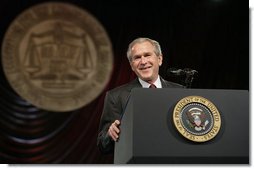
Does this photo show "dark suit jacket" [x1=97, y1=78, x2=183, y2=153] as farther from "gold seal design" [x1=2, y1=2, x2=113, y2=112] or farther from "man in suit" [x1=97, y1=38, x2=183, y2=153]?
"gold seal design" [x1=2, y1=2, x2=113, y2=112]

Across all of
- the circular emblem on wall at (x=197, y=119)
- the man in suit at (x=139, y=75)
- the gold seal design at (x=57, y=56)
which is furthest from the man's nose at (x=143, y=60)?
the gold seal design at (x=57, y=56)

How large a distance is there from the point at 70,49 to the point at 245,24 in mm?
1592

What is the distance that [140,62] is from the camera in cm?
200

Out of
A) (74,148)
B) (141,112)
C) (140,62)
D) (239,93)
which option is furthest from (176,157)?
(74,148)

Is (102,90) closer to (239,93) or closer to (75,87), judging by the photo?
(75,87)

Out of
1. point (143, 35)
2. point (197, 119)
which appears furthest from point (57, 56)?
point (197, 119)

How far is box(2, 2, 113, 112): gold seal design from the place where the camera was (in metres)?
4.46

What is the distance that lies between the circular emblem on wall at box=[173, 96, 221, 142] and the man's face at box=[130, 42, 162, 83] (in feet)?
2.22

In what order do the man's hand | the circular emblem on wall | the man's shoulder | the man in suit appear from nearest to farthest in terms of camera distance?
the circular emblem on wall < the man's hand < the man in suit < the man's shoulder

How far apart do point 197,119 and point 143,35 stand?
10.4 ft

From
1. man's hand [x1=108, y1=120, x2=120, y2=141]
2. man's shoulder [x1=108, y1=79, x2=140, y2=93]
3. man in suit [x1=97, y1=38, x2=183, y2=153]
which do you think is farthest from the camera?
man's shoulder [x1=108, y1=79, x2=140, y2=93]

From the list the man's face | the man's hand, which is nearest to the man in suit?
the man's face

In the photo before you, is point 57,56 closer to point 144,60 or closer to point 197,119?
point 144,60

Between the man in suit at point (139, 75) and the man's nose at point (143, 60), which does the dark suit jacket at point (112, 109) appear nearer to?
the man in suit at point (139, 75)
